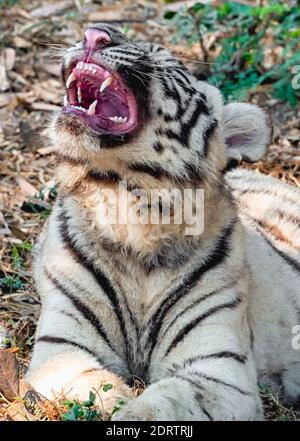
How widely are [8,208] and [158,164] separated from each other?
7.49 ft

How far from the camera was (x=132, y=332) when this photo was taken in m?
4.23

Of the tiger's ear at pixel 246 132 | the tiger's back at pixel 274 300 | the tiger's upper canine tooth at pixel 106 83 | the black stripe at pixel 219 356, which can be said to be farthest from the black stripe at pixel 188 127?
the black stripe at pixel 219 356

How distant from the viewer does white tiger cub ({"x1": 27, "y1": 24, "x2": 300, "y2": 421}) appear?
4031 millimetres

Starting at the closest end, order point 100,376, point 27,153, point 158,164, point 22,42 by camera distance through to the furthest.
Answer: point 100,376 < point 158,164 < point 27,153 < point 22,42

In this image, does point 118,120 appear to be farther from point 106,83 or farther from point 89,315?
point 89,315

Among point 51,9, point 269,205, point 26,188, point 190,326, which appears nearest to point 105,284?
point 190,326

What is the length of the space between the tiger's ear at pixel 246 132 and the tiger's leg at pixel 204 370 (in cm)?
64

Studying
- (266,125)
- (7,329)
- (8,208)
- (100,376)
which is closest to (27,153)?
(8,208)

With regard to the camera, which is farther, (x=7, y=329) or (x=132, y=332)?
(x=7, y=329)

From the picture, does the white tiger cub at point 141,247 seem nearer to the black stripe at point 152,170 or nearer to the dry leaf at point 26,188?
the black stripe at point 152,170

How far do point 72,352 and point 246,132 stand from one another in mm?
1216

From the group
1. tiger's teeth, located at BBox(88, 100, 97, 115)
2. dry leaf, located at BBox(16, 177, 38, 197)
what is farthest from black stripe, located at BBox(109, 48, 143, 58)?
dry leaf, located at BBox(16, 177, 38, 197)

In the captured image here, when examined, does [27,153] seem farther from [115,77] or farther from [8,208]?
[115,77]

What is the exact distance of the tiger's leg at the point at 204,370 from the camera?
12.0 ft
